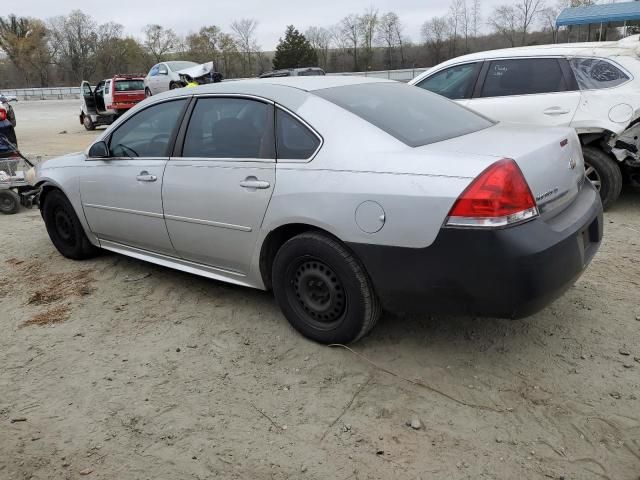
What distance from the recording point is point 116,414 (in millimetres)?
2898

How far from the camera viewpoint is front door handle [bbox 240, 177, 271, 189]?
132 inches

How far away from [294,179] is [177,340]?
133cm

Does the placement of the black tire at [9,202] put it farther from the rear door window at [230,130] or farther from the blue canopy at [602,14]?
the blue canopy at [602,14]

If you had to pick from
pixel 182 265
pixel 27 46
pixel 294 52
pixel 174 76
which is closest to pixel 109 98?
pixel 174 76

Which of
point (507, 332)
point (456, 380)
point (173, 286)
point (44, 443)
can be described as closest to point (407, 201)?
point (456, 380)

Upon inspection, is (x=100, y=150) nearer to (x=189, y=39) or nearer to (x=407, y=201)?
(x=407, y=201)

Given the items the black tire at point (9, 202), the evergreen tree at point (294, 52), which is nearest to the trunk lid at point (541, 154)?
the black tire at point (9, 202)

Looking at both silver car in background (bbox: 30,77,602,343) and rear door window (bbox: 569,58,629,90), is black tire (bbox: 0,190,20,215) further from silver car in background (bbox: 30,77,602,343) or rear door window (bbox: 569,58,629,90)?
rear door window (bbox: 569,58,629,90)

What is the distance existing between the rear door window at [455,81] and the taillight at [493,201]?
14.1 feet

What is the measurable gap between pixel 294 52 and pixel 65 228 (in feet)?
181

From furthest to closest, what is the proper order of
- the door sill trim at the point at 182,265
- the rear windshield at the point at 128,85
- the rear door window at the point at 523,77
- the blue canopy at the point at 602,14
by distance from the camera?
the blue canopy at the point at 602,14
the rear windshield at the point at 128,85
the rear door window at the point at 523,77
the door sill trim at the point at 182,265

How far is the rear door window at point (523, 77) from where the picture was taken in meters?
6.07

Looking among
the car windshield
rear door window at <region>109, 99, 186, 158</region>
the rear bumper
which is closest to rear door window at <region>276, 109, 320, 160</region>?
the rear bumper

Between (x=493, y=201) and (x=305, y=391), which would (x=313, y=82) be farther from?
(x=305, y=391)
